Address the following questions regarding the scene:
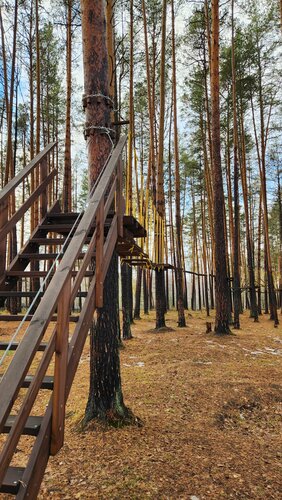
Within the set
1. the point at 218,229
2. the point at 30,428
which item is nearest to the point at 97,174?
the point at 30,428

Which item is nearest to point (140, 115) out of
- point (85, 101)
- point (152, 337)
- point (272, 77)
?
point (272, 77)

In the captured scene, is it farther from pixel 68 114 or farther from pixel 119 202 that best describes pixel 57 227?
pixel 68 114

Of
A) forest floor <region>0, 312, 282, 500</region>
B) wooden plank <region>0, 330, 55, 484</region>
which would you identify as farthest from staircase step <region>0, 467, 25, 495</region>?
forest floor <region>0, 312, 282, 500</region>

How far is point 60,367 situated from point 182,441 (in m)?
2.43

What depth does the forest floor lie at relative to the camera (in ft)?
9.20

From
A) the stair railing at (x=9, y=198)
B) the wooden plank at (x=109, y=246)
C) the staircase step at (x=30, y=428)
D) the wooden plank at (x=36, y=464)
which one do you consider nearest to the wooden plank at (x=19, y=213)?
the stair railing at (x=9, y=198)

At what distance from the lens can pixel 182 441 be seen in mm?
3584

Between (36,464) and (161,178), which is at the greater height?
(161,178)

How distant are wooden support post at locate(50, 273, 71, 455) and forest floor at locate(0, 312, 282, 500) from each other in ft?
3.95

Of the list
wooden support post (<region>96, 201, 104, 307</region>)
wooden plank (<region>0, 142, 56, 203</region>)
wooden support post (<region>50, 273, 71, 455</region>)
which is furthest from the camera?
wooden plank (<region>0, 142, 56, 203</region>)

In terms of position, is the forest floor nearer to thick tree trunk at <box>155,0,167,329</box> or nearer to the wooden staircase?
the wooden staircase

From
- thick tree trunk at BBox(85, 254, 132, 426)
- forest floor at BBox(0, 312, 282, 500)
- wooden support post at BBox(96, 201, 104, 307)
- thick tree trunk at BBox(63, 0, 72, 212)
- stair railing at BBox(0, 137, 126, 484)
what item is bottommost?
forest floor at BBox(0, 312, 282, 500)

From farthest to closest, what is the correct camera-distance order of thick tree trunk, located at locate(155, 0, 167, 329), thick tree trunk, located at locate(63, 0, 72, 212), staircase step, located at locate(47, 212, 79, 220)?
thick tree trunk, located at locate(63, 0, 72, 212) → thick tree trunk, located at locate(155, 0, 167, 329) → staircase step, located at locate(47, 212, 79, 220)

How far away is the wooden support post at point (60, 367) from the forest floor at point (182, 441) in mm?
1203
